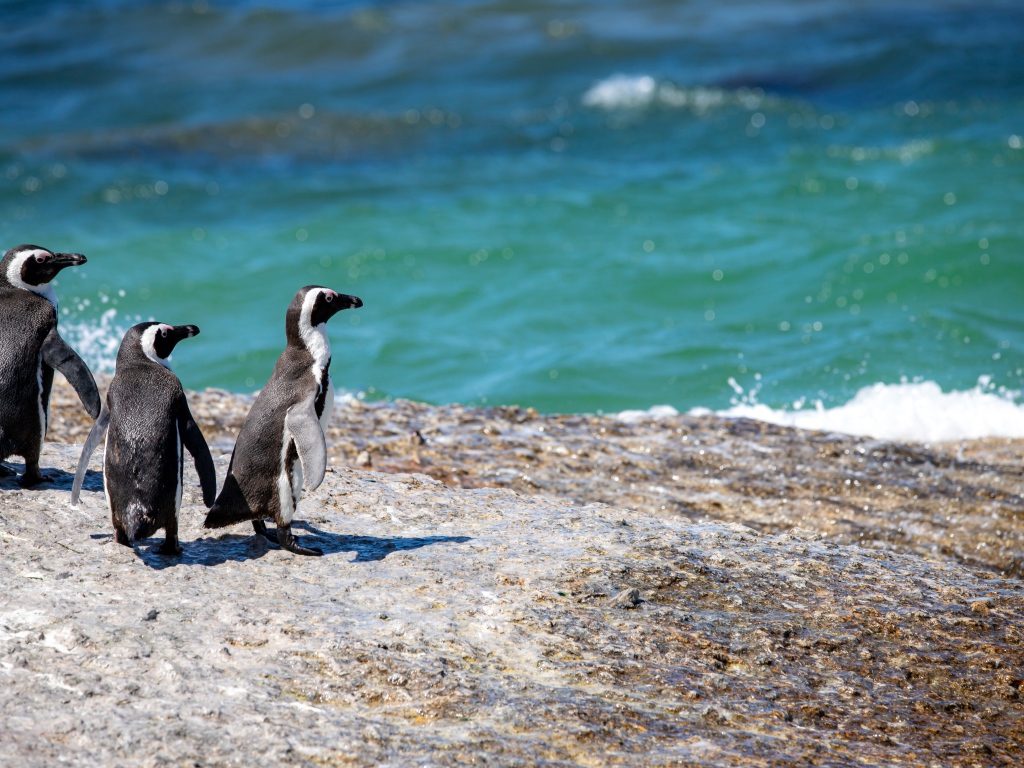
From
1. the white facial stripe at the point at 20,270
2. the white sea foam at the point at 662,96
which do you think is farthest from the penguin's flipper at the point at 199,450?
the white sea foam at the point at 662,96

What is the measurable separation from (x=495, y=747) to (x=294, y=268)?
447 inches

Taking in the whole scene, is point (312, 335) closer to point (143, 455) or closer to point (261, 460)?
point (261, 460)

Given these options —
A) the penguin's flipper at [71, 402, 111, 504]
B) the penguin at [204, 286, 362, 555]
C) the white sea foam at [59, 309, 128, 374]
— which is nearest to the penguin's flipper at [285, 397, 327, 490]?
the penguin at [204, 286, 362, 555]

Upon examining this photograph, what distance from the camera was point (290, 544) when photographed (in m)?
4.65

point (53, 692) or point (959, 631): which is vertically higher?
point (959, 631)

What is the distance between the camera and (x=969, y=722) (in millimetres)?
3953

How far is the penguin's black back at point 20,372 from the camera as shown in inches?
197

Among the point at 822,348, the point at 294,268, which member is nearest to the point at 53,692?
the point at 822,348

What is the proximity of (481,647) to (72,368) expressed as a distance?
2.34 metres

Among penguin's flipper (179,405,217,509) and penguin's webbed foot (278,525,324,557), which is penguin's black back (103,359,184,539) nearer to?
penguin's flipper (179,405,217,509)

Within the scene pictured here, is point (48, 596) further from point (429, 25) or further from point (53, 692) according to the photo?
point (429, 25)

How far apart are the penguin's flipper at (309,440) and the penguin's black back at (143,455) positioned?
A: 460 mm

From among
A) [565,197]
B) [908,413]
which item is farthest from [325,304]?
[565,197]

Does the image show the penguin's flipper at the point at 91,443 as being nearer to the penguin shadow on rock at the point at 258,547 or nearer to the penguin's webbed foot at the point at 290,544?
the penguin shadow on rock at the point at 258,547
